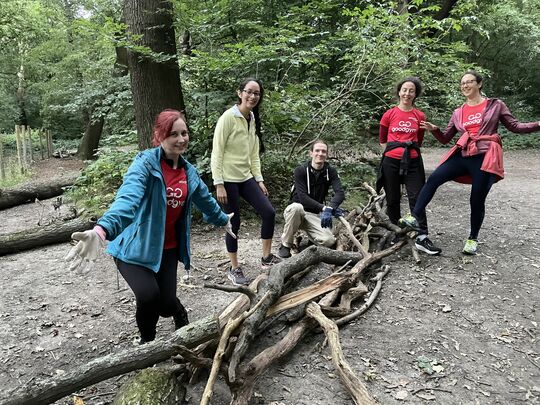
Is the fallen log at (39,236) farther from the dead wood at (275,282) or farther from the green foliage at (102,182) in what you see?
the dead wood at (275,282)

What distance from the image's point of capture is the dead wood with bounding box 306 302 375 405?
2.63m

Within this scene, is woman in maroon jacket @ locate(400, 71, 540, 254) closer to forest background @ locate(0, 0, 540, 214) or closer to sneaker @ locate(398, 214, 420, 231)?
sneaker @ locate(398, 214, 420, 231)

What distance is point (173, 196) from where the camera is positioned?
3.00 m

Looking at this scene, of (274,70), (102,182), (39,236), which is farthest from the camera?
(102,182)

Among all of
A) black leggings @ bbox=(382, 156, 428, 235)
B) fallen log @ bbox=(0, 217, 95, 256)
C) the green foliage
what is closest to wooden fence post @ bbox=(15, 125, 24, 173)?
the green foliage

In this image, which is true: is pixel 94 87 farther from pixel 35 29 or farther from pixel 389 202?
pixel 35 29

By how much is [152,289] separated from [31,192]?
8246mm

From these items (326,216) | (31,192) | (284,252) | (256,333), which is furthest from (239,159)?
(31,192)

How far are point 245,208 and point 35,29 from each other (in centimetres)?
1908

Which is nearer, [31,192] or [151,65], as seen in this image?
Answer: [151,65]

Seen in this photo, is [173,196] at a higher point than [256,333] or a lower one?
higher

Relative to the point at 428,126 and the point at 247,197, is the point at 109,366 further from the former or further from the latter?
the point at 428,126

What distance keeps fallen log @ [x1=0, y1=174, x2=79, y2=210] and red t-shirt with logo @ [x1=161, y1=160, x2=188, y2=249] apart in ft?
24.0

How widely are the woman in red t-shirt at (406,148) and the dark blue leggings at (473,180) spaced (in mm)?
216
